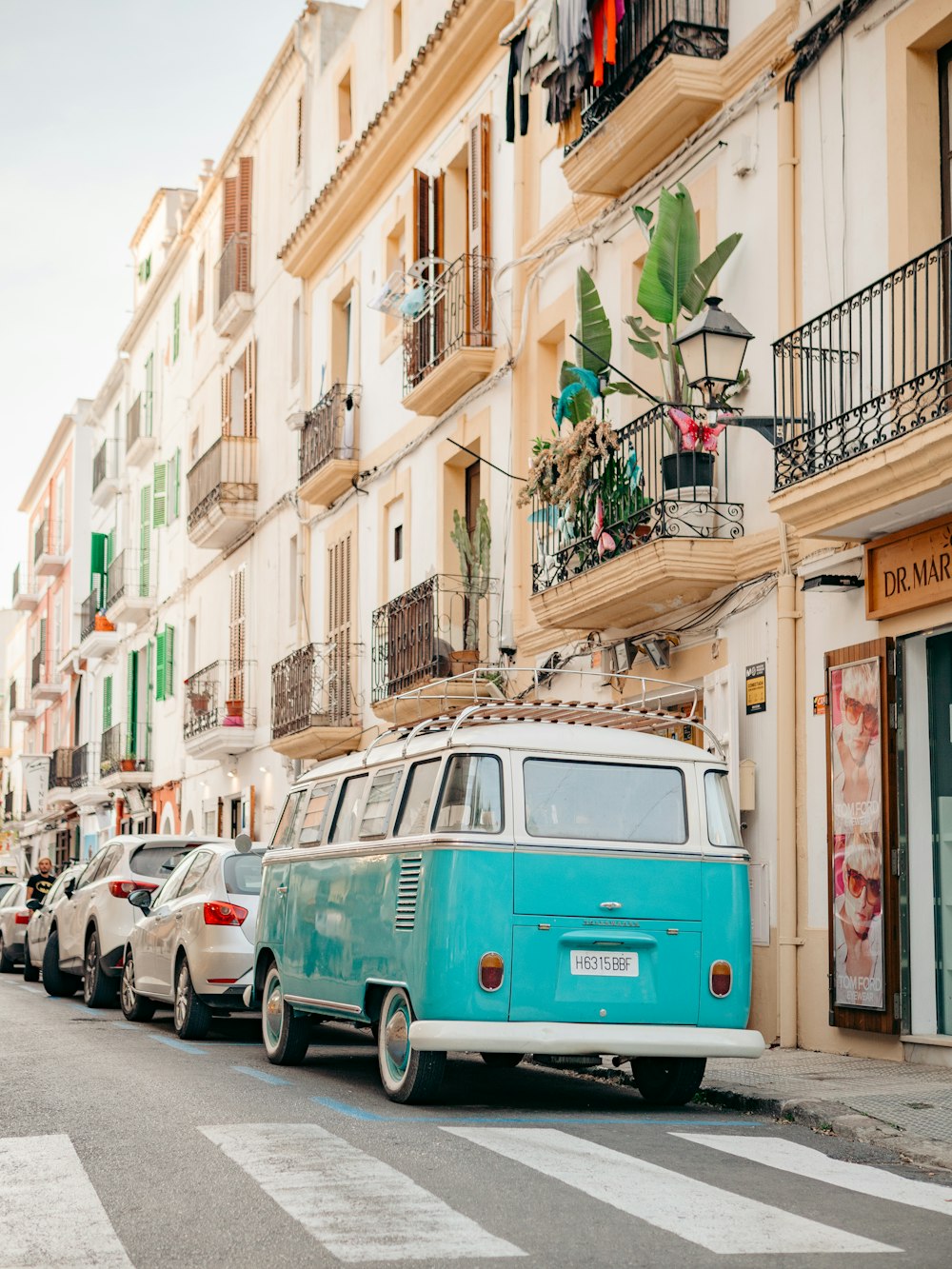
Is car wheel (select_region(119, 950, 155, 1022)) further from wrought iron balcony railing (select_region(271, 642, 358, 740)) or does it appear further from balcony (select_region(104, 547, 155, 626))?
balcony (select_region(104, 547, 155, 626))

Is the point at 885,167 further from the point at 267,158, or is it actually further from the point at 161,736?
the point at 161,736

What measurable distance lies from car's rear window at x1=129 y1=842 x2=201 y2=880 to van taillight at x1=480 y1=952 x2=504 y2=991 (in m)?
9.22

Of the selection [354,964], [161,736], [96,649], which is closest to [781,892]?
[354,964]

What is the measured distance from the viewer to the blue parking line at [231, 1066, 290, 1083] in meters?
11.5

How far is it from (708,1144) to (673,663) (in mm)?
8171

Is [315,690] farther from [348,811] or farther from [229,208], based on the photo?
[348,811]

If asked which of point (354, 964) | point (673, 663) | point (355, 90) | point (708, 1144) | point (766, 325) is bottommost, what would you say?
point (708, 1144)

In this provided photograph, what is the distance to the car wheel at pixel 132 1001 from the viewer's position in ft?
55.5

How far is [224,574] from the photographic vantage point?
3462cm

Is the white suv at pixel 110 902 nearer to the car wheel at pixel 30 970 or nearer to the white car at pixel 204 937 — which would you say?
the white car at pixel 204 937

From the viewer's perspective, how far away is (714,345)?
1460cm

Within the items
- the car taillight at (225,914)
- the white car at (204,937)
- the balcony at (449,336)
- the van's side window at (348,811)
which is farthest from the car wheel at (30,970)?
the van's side window at (348,811)

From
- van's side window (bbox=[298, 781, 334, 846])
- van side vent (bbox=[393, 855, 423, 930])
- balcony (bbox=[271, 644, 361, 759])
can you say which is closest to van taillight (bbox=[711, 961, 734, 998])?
van side vent (bbox=[393, 855, 423, 930])

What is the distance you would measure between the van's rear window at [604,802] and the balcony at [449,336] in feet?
34.9
